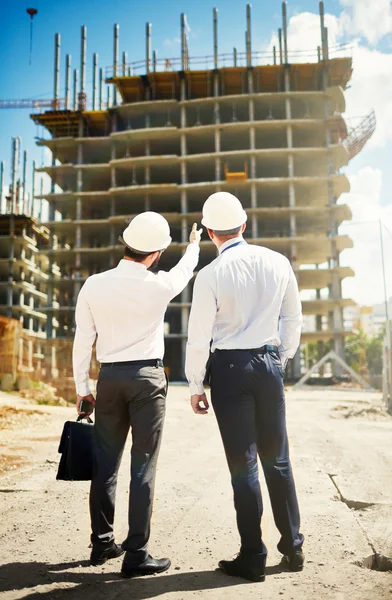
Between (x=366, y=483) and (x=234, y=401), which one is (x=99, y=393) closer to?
(x=234, y=401)

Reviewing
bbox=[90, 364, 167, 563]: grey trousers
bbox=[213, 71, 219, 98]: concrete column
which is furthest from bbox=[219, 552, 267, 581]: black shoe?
bbox=[213, 71, 219, 98]: concrete column

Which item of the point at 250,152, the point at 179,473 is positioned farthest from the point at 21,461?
the point at 250,152

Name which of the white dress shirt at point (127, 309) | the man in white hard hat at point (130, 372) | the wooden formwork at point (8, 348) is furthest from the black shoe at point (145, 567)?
the wooden formwork at point (8, 348)

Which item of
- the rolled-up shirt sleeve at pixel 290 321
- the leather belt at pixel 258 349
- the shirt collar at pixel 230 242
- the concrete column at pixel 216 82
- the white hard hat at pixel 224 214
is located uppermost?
the concrete column at pixel 216 82

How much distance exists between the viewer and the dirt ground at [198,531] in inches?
93.6

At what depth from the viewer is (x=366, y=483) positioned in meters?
4.57

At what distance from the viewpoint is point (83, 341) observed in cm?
291

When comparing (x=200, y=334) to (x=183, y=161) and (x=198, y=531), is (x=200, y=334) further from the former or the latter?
(x=183, y=161)

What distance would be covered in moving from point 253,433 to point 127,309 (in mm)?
942

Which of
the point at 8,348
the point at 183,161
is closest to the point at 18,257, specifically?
the point at 183,161

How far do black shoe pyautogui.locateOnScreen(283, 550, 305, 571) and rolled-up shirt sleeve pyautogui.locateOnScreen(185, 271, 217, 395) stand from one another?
3.08ft

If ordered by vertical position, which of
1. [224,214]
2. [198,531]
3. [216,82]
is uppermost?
[216,82]

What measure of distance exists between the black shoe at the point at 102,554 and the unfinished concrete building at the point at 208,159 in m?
35.3

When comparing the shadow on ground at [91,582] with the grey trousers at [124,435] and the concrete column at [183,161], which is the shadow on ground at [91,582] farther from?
the concrete column at [183,161]
